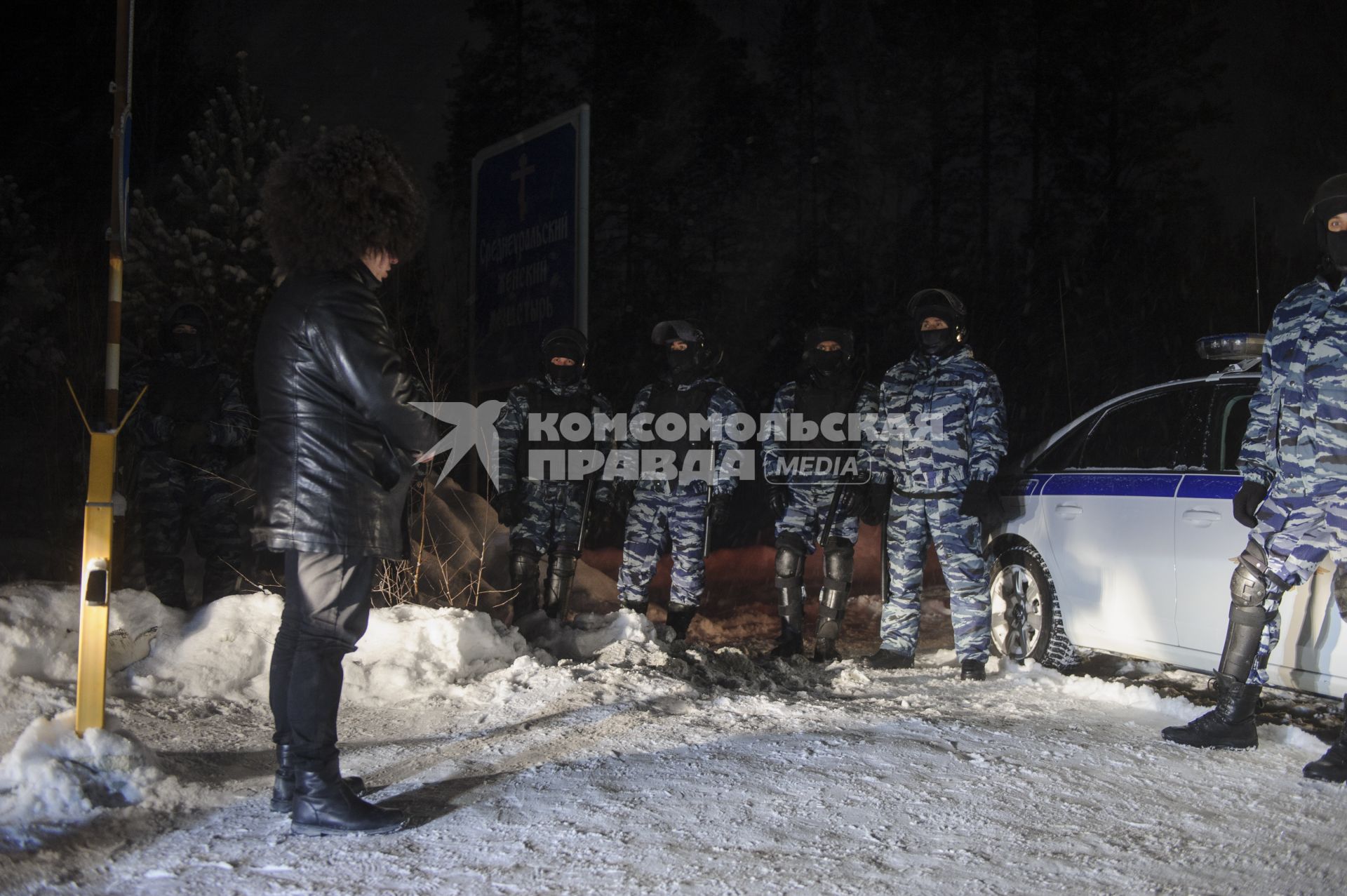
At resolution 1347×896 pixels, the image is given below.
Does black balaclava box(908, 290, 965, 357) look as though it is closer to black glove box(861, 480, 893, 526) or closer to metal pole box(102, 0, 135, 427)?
black glove box(861, 480, 893, 526)

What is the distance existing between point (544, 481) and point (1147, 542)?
349 centimetres

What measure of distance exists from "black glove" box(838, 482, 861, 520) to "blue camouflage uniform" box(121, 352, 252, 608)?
380 cm

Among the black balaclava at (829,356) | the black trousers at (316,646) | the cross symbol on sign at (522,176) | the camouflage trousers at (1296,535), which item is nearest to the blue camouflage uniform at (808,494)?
the black balaclava at (829,356)

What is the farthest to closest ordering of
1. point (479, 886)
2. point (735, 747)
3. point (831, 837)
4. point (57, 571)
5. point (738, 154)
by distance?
point (738, 154) < point (57, 571) < point (735, 747) < point (831, 837) < point (479, 886)

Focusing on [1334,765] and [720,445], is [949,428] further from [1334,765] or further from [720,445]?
[1334,765]

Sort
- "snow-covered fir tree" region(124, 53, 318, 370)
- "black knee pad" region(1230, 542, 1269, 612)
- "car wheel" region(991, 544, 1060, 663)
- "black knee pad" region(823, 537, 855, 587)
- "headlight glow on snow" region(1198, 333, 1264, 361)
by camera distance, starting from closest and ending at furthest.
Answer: "black knee pad" region(1230, 542, 1269, 612), "headlight glow on snow" region(1198, 333, 1264, 361), "car wheel" region(991, 544, 1060, 663), "black knee pad" region(823, 537, 855, 587), "snow-covered fir tree" region(124, 53, 318, 370)

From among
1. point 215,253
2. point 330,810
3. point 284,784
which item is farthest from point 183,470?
point 215,253

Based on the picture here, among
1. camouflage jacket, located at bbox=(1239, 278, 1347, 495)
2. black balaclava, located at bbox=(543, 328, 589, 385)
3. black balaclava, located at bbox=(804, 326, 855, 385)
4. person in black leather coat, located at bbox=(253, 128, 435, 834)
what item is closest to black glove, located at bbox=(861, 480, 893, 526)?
black balaclava, located at bbox=(804, 326, 855, 385)

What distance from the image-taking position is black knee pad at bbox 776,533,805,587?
21.9 ft

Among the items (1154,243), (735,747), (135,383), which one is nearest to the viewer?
(735,747)

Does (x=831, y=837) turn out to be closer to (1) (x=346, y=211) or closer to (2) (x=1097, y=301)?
(1) (x=346, y=211)

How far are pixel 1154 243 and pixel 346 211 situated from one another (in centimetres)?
1965

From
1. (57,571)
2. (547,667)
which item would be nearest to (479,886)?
(547,667)

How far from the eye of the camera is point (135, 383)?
7.00 meters
